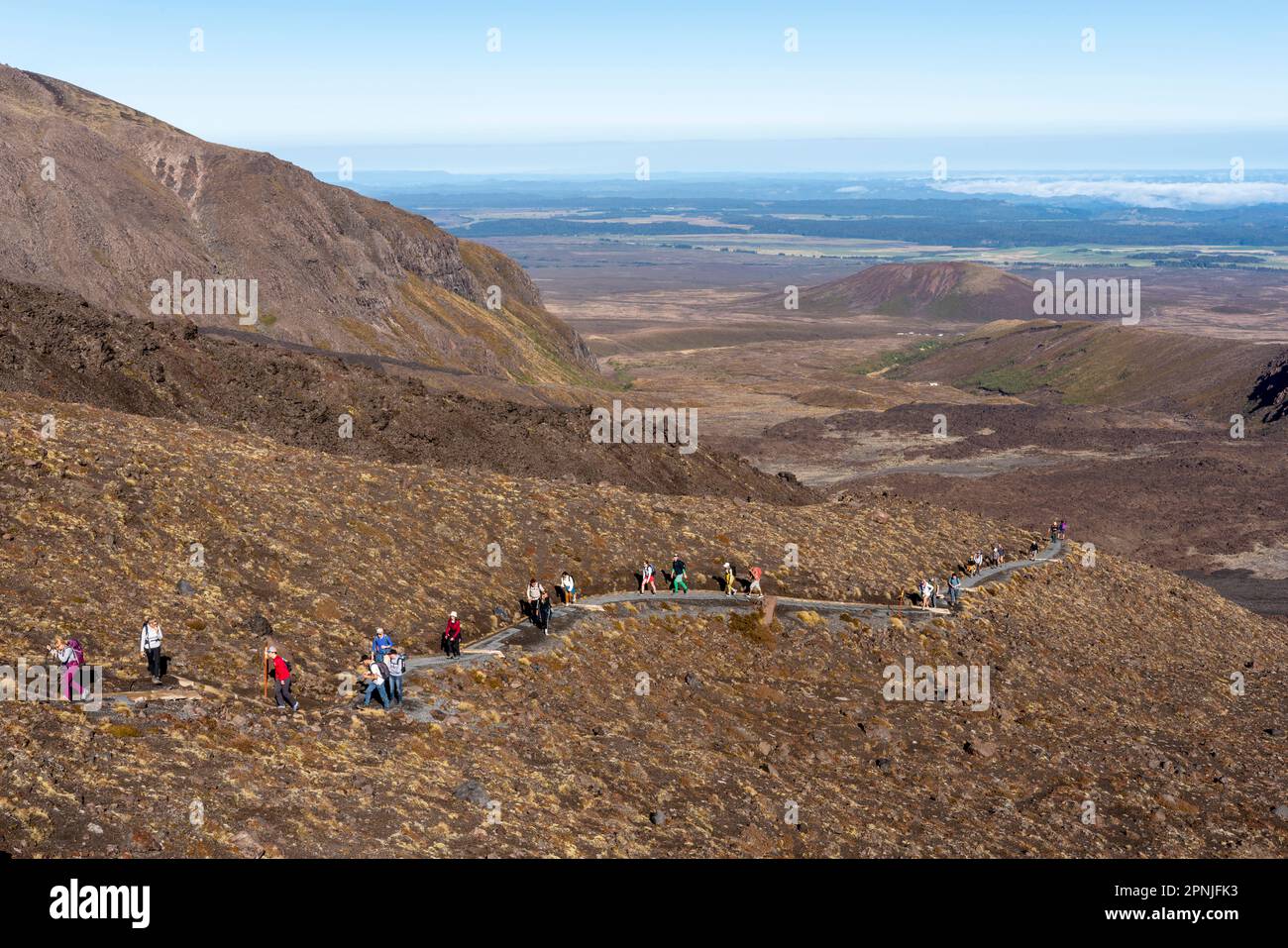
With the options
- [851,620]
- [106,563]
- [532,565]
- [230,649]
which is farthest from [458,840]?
[851,620]

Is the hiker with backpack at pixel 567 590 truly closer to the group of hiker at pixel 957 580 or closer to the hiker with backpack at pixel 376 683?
the hiker with backpack at pixel 376 683

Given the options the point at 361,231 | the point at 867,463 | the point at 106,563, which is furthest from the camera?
the point at 361,231

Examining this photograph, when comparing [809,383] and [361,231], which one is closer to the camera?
[361,231]

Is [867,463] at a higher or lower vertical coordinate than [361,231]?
lower

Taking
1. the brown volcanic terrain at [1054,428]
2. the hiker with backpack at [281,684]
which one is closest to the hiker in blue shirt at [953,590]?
the hiker with backpack at [281,684]
